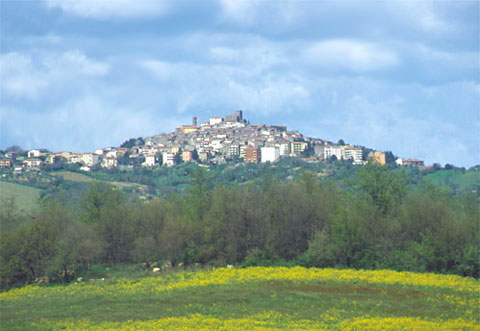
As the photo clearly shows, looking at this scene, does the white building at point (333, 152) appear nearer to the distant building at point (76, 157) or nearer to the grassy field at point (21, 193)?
the distant building at point (76, 157)

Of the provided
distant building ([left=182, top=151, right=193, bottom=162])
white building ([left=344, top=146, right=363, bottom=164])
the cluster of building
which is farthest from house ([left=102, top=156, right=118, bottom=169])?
white building ([left=344, top=146, right=363, bottom=164])

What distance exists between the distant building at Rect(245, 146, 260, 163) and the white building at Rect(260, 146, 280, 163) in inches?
52.6

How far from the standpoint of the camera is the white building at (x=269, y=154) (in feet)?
499

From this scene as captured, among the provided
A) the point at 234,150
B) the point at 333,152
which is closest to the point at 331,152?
the point at 333,152

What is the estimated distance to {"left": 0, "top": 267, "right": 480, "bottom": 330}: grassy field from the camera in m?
26.3

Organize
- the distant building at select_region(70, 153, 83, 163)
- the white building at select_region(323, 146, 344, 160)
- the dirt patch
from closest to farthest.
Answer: the dirt patch
the distant building at select_region(70, 153, 83, 163)
the white building at select_region(323, 146, 344, 160)

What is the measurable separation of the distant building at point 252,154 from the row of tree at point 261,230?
295 feet

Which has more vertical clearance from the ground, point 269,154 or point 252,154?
point 252,154

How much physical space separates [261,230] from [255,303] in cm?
2420

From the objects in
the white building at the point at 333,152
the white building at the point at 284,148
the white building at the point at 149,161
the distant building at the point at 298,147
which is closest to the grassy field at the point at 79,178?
the white building at the point at 149,161

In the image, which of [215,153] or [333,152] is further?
[215,153]

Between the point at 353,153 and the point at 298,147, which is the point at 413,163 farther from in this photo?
the point at 298,147

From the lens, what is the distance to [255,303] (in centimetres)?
3234

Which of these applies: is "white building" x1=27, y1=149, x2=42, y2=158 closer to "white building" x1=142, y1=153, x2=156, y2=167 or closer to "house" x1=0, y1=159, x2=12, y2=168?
"house" x1=0, y1=159, x2=12, y2=168
